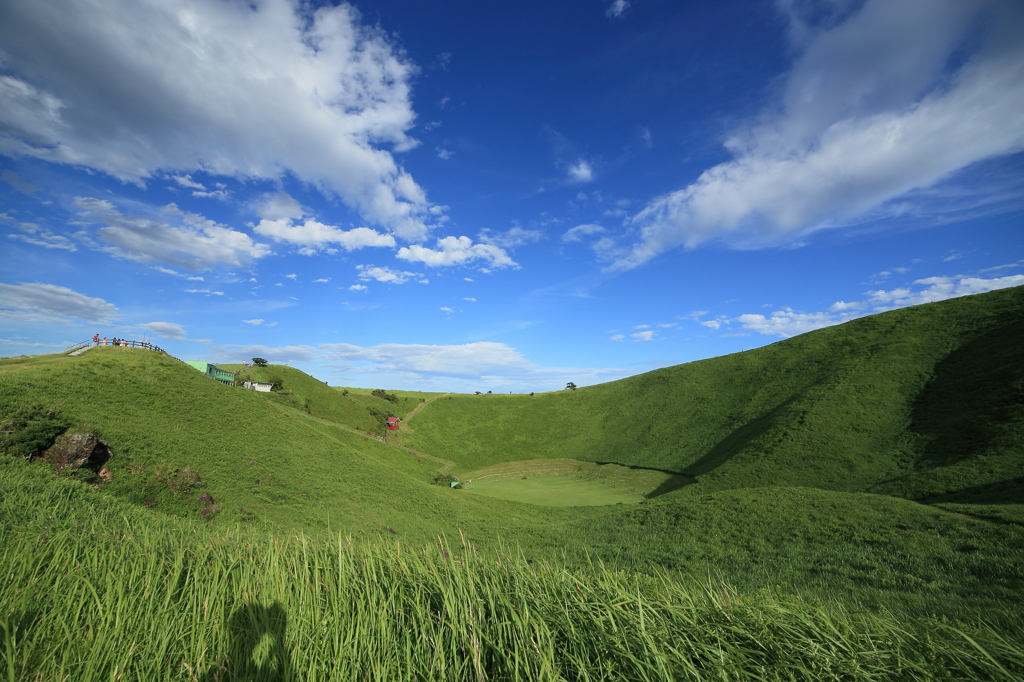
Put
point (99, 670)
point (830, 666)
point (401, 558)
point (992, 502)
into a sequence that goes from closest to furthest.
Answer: point (99, 670) < point (830, 666) < point (401, 558) < point (992, 502)

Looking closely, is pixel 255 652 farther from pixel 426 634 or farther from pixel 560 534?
pixel 560 534

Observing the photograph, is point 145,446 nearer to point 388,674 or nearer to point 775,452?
point 388,674

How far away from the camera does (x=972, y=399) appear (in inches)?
1425

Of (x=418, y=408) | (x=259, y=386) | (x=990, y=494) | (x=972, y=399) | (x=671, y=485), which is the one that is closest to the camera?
(x=990, y=494)

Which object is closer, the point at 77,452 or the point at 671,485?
the point at 77,452

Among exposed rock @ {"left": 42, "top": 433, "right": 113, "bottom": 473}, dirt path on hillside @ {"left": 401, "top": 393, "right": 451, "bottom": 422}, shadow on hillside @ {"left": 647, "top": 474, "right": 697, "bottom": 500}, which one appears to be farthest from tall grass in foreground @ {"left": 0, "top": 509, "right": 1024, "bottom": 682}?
dirt path on hillside @ {"left": 401, "top": 393, "right": 451, "bottom": 422}

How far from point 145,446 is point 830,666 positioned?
3090 centimetres

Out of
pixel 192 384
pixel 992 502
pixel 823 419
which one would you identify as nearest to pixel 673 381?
pixel 823 419

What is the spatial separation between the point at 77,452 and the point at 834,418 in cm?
6046

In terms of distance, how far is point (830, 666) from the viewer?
3.41m

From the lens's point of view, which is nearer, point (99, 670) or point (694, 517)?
point (99, 670)

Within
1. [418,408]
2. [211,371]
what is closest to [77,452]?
[211,371]

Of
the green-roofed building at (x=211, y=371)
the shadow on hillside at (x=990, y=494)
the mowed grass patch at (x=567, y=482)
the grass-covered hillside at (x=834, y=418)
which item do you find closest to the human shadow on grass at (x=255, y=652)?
the shadow on hillside at (x=990, y=494)

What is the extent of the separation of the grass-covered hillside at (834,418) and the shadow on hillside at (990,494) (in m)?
0.14
